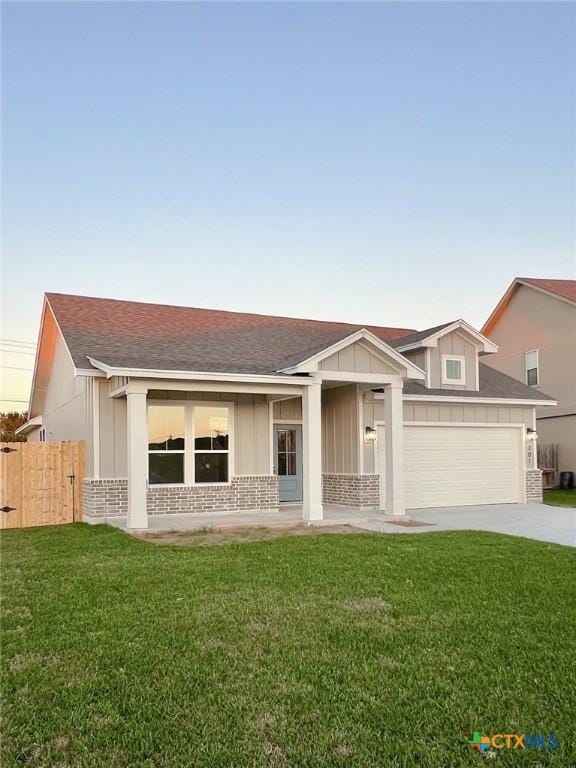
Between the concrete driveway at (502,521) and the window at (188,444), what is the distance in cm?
360

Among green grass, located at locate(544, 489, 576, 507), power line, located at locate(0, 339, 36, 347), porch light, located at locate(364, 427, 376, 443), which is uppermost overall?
power line, located at locate(0, 339, 36, 347)

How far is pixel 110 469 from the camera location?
512 inches

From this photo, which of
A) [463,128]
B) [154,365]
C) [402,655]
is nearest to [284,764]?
[402,655]

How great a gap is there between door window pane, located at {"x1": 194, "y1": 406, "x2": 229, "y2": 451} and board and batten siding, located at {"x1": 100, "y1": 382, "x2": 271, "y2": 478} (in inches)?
9.0

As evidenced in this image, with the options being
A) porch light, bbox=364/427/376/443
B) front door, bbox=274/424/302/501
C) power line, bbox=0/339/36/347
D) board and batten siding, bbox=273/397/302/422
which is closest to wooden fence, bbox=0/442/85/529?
board and batten siding, bbox=273/397/302/422

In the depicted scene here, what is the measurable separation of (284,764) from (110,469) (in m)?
10.4

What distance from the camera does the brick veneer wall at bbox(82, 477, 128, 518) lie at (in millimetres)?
12906

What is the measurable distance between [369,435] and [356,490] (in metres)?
1.35

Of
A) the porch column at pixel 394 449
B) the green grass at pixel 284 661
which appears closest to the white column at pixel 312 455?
the porch column at pixel 394 449

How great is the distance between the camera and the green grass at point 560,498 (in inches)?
668

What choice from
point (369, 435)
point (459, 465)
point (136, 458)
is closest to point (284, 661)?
point (136, 458)

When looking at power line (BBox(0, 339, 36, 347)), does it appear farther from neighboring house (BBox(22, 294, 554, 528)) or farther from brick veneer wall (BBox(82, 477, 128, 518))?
brick veneer wall (BBox(82, 477, 128, 518))

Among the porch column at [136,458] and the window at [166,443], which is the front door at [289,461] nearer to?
the window at [166,443]

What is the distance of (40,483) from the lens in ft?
44.1
